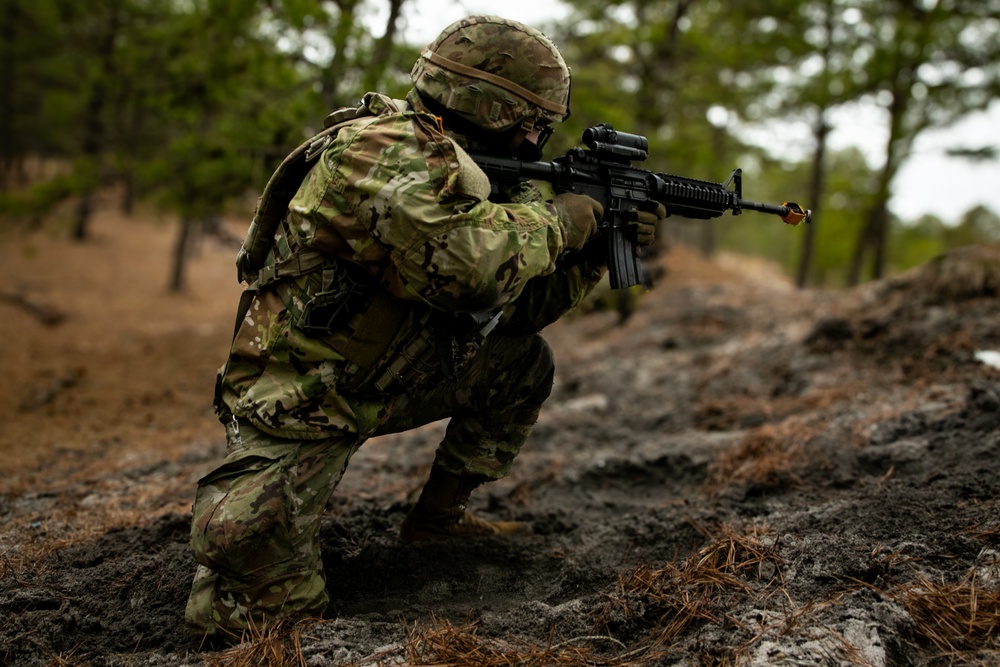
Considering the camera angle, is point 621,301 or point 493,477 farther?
point 621,301

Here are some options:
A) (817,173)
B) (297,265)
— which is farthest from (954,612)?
(817,173)

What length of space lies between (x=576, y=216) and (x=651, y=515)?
1510 millimetres

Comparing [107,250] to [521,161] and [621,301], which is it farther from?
[521,161]

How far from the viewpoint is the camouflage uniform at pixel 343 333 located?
2.32 m

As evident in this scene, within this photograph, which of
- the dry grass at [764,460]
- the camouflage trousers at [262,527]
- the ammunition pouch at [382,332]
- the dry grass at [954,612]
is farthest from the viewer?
the dry grass at [764,460]

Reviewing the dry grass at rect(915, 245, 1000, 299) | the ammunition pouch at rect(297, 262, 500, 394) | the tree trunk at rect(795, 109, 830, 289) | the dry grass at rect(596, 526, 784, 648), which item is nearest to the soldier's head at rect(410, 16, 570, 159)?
the ammunition pouch at rect(297, 262, 500, 394)

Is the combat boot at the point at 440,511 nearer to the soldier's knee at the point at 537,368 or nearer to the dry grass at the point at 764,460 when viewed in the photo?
the soldier's knee at the point at 537,368

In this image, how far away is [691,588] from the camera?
246 cm

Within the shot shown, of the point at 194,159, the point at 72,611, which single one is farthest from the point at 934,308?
the point at 194,159

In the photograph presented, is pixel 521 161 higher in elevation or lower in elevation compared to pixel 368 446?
higher

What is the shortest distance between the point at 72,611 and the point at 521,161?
2289mm

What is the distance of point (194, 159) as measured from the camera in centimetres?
797

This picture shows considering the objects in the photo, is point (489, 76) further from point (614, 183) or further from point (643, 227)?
point (643, 227)

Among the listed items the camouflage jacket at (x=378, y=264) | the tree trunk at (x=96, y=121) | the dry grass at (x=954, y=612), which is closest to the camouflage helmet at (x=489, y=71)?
the camouflage jacket at (x=378, y=264)
